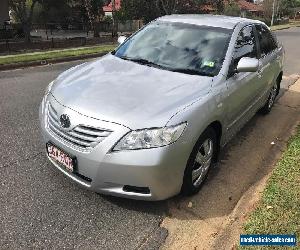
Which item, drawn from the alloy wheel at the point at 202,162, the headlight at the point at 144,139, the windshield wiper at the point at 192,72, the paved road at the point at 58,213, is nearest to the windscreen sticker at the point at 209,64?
the windshield wiper at the point at 192,72

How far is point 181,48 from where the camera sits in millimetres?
4887

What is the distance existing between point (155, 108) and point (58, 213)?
1371 millimetres

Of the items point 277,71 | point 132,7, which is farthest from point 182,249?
point 132,7

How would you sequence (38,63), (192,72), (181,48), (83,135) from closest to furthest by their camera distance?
(83,135)
(192,72)
(181,48)
(38,63)

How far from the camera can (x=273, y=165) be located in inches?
204

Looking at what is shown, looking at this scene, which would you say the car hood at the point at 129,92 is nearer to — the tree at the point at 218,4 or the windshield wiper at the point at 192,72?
the windshield wiper at the point at 192,72

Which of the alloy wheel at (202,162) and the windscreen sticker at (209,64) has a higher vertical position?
the windscreen sticker at (209,64)

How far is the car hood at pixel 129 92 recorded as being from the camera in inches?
142

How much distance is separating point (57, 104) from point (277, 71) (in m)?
4.60

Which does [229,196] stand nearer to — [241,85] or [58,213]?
[241,85]

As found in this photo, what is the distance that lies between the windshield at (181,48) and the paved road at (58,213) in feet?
5.40

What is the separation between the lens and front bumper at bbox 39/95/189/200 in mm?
3467

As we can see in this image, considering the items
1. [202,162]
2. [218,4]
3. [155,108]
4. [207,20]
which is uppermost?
[207,20]

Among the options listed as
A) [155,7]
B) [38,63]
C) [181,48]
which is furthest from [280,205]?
[155,7]
